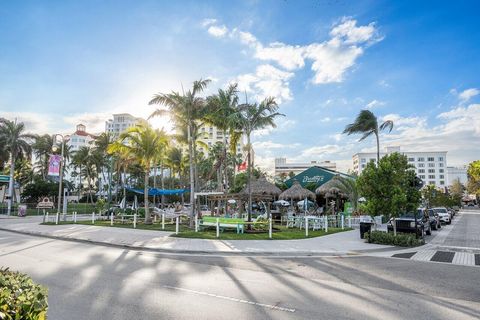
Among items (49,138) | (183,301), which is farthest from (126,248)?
(49,138)

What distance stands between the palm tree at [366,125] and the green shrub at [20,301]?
29.2 meters

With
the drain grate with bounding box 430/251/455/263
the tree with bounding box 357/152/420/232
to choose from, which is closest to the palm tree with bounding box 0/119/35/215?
the tree with bounding box 357/152/420/232

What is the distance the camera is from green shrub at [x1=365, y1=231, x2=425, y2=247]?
15461 millimetres

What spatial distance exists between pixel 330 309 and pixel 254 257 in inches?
255

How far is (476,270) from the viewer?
1032cm

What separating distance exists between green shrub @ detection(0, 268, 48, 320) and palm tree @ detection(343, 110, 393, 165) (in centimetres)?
2919

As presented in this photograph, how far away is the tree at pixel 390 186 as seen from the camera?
1559 cm

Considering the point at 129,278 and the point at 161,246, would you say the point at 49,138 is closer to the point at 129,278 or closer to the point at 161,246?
the point at 161,246

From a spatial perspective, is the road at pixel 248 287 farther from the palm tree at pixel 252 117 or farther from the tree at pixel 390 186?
the palm tree at pixel 252 117

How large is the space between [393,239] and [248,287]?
11.0 metres

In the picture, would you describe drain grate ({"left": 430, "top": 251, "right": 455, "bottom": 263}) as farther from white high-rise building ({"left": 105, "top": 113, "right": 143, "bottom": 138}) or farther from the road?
white high-rise building ({"left": 105, "top": 113, "right": 143, "bottom": 138})

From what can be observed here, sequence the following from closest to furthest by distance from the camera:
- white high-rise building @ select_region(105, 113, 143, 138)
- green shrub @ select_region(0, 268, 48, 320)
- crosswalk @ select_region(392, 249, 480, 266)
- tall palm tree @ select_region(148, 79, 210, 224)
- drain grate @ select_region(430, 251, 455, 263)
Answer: green shrub @ select_region(0, 268, 48, 320) → crosswalk @ select_region(392, 249, 480, 266) → drain grate @ select_region(430, 251, 455, 263) → tall palm tree @ select_region(148, 79, 210, 224) → white high-rise building @ select_region(105, 113, 143, 138)

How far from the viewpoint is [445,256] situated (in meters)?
13.1

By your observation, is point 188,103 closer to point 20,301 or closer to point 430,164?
point 20,301
